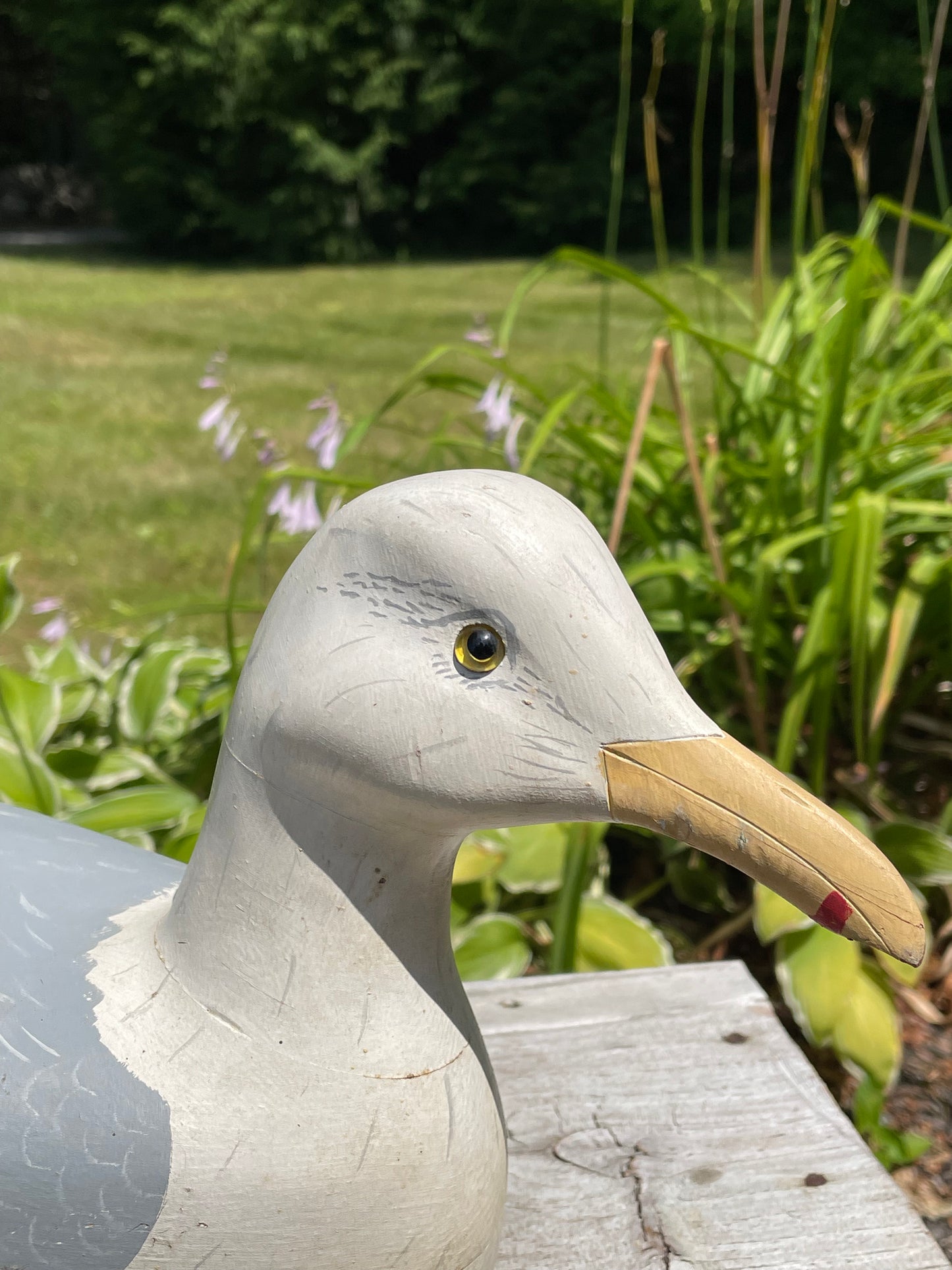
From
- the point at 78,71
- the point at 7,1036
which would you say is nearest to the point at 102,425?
the point at 7,1036

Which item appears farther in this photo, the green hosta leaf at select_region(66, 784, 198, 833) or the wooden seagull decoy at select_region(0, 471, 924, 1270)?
the green hosta leaf at select_region(66, 784, 198, 833)

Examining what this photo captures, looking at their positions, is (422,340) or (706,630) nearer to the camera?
(706,630)

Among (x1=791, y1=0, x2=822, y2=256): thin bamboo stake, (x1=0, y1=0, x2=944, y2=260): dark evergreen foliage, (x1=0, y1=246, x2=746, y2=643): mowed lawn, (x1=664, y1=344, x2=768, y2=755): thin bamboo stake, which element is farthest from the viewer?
(x1=0, y1=0, x2=944, y2=260): dark evergreen foliage

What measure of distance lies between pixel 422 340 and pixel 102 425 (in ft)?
8.18

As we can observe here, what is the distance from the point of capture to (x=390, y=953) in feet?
2.49

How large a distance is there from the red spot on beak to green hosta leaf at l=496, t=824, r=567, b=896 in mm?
1094

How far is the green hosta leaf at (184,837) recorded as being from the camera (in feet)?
5.56

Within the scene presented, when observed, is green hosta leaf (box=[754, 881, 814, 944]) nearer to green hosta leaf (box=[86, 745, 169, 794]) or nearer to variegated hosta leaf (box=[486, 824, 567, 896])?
variegated hosta leaf (box=[486, 824, 567, 896])

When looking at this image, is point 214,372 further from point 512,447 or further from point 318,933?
point 318,933

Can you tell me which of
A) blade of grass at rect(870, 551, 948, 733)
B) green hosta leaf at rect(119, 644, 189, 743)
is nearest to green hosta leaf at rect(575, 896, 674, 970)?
blade of grass at rect(870, 551, 948, 733)

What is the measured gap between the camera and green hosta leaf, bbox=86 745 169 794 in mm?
2039

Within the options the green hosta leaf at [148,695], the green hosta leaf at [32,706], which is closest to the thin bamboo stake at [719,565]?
the green hosta leaf at [148,695]

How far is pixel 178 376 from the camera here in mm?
→ 6570

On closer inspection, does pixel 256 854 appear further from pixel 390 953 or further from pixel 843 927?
pixel 843 927
